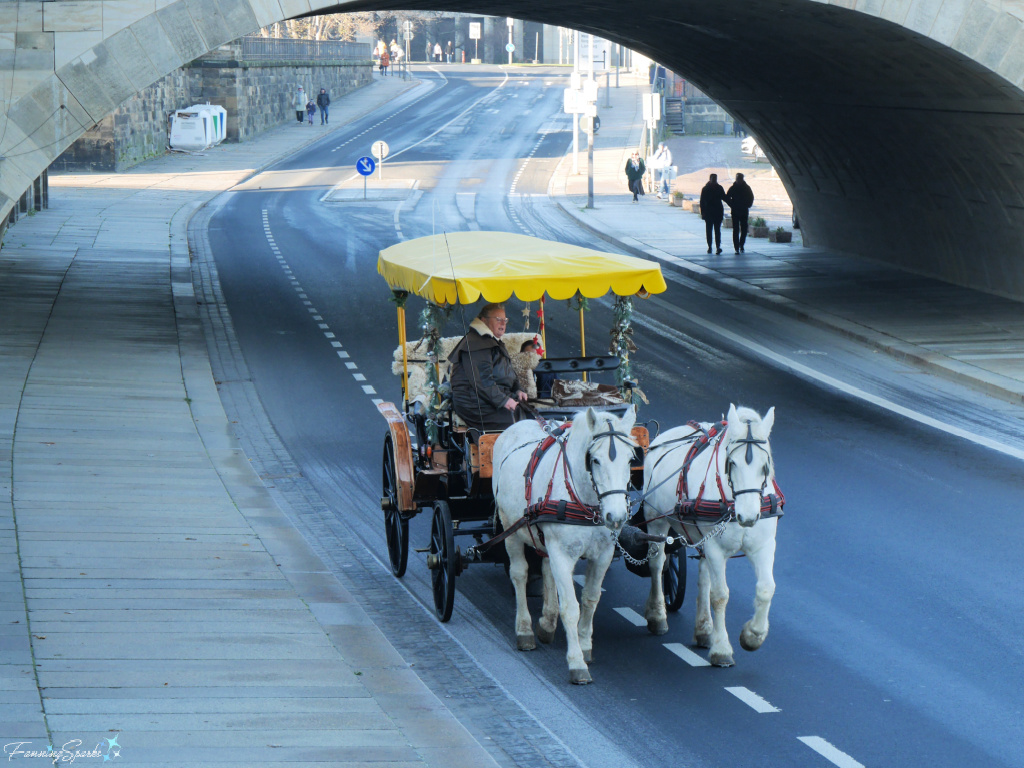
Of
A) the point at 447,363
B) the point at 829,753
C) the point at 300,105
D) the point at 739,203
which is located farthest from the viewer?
the point at 300,105

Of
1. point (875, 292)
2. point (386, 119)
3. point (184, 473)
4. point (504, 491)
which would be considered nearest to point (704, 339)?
point (875, 292)

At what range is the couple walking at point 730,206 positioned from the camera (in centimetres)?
3158

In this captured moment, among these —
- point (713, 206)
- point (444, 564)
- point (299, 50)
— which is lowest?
point (444, 564)

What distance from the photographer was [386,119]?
75.2 metres

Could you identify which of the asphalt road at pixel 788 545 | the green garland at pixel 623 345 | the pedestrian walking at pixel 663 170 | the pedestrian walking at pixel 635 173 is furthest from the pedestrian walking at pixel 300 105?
the green garland at pixel 623 345

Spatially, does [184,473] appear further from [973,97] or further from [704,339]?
[973,97]

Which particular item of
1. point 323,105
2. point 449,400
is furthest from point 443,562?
point 323,105

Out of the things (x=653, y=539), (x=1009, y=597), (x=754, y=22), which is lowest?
(x=1009, y=597)

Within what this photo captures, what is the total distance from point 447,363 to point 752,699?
4024 millimetres

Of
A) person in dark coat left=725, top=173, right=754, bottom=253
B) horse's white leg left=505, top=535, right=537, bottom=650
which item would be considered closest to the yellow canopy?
horse's white leg left=505, top=535, right=537, bottom=650

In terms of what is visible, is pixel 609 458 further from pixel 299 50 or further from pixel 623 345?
pixel 299 50

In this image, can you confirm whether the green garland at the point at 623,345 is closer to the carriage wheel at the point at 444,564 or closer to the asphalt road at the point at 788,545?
the asphalt road at the point at 788,545

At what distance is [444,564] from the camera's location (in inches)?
382

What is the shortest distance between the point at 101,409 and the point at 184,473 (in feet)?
10.1
